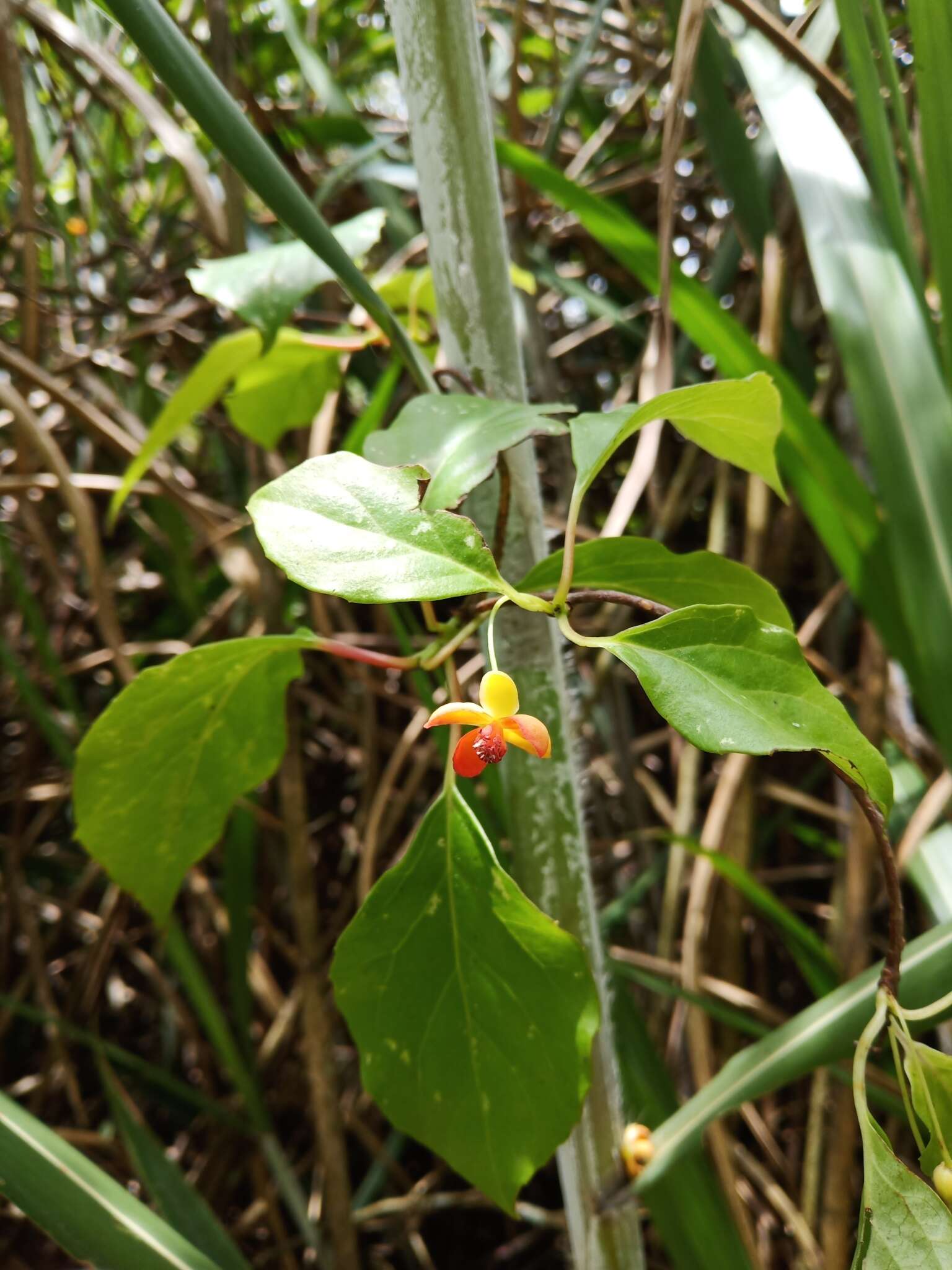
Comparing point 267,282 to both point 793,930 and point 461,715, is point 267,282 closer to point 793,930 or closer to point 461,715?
point 461,715

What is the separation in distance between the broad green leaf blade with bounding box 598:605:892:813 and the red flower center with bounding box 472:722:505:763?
36mm

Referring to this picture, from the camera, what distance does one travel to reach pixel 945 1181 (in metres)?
0.24

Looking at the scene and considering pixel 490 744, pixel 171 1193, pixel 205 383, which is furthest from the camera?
pixel 171 1193

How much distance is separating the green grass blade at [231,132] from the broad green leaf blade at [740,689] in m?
0.16

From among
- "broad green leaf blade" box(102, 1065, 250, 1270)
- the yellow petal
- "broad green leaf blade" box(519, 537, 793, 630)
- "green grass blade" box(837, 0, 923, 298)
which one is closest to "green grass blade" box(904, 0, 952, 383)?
"green grass blade" box(837, 0, 923, 298)

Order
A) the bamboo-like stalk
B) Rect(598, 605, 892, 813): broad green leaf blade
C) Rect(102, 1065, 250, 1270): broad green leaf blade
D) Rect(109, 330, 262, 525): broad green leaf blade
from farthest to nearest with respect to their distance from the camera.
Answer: Rect(102, 1065, 250, 1270): broad green leaf blade → Rect(109, 330, 262, 525): broad green leaf blade → the bamboo-like stalk → Rect(598, 605, 892, 813): broad green leaf blade

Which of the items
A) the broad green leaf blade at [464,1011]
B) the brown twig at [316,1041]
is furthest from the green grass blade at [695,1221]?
the brown twig at [316,1041]

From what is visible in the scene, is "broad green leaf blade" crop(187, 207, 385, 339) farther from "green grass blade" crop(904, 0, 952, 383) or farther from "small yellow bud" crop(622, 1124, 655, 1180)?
"small yellow bud" crop(622, 1124, 655, 1180)

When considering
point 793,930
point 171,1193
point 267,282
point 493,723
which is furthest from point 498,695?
point 171,1193

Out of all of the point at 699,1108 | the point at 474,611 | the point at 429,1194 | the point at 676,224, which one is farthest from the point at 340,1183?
the point at 676,224

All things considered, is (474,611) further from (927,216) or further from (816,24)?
(816,24)

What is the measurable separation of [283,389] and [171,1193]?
50cm

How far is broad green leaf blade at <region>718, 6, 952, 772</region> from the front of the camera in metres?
0.36

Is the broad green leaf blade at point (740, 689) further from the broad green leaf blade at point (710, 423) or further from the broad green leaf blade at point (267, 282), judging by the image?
the broad green leaf blade at point (267, 282)
